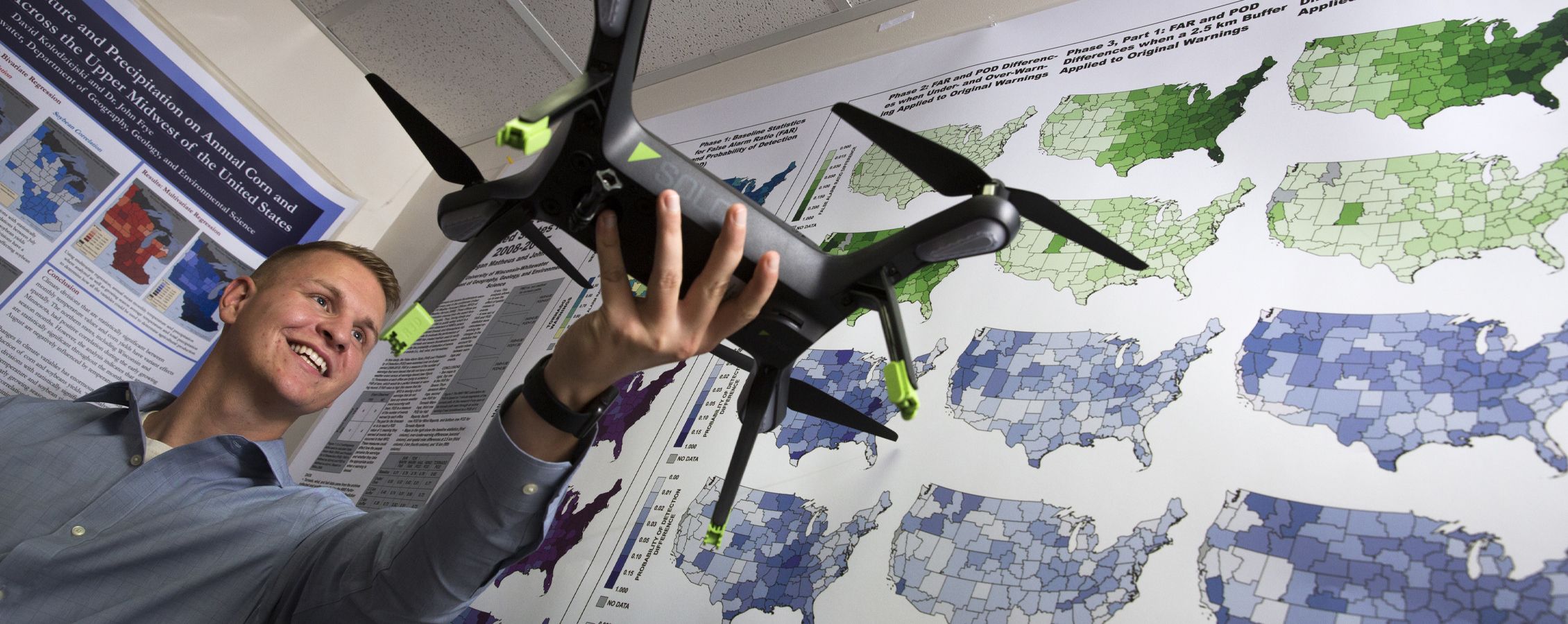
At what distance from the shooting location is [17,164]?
59.4 inches

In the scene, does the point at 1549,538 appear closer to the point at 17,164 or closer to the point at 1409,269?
the point at 1409,269

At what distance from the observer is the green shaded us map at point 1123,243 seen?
0.83 metres

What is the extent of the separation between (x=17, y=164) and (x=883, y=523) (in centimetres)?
179

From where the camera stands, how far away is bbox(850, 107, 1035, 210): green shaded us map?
1.08 m

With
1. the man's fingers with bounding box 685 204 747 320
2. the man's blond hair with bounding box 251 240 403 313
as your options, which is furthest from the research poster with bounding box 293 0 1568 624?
the man's blond hair with bounding box 251 240 403 313

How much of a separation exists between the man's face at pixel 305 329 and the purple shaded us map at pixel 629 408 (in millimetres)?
448

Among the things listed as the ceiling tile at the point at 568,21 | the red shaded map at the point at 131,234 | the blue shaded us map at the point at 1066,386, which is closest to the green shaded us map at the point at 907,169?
the blue shaded us map at the point at 1066,386

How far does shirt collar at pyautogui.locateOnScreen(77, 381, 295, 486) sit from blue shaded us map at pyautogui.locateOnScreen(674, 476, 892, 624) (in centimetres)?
61

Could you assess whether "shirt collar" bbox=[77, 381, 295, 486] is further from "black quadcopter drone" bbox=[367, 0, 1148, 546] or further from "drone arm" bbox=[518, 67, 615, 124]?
"drone arm" bbox=[518, 67, 615, 124]

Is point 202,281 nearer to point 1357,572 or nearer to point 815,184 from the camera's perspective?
point 815,184

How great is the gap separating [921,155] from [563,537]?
30.2 inches

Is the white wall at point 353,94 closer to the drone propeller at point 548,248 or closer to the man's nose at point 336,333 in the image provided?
the man's nose at point 336,333

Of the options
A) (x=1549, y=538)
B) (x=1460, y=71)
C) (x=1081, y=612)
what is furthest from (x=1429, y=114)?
(x=1081, y=612)

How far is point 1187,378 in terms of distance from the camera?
76 cm
